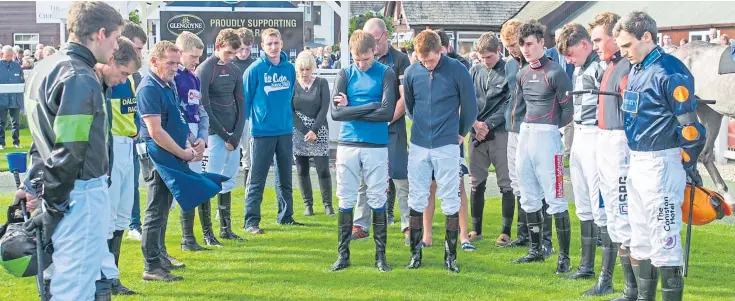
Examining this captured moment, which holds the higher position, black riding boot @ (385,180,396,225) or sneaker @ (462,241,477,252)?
black riding boot @ (385,180,396,225)

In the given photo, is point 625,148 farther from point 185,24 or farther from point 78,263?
point 185,24

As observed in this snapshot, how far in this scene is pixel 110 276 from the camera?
17.8 ft

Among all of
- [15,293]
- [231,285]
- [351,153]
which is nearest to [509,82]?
[351,153]

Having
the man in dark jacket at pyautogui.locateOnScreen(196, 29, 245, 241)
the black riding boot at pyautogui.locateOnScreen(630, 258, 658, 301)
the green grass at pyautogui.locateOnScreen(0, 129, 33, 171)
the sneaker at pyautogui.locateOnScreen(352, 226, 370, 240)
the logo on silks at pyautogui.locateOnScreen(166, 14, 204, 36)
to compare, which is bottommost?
the sneaker at pyautogui.locateOnScreen(352, 226, 370, 240)

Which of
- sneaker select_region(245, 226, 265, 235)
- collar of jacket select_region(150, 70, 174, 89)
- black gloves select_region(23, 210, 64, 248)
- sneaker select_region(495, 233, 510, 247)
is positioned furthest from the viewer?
sneaker select_region(245, 226, 265, 235)

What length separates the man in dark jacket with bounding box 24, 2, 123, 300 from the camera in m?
4.18

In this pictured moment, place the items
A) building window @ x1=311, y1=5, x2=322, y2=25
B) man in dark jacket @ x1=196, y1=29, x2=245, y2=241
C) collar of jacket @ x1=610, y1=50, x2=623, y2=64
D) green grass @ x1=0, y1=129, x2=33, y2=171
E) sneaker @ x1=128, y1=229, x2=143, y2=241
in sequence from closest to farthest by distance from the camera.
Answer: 1. collar of jacket @ x1=610, y1=50, x2=623, y2=64
2. man in dark jacket @ x1=196, y1=29, x2=245, y2=241
3. sneaker @ x1=128, y1=229, x2=143, y2=241
4. green grass @ x1=0, y1=129, x2=33, y2=171
5. building window @ x1=311, y1=5, x2=322, y2=25

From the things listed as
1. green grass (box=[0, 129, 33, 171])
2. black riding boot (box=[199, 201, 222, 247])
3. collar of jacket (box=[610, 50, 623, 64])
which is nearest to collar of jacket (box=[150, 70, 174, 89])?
black riding boot (box=[199, 201, 222, 247])

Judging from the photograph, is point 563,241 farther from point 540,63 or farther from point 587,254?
point 540,63

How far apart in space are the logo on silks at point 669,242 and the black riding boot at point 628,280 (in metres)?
0.74

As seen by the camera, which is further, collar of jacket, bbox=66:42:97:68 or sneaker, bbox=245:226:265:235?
sneaker, bbox=245:226:265:235

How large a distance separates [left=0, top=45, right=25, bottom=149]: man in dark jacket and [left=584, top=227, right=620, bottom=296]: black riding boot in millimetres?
13784

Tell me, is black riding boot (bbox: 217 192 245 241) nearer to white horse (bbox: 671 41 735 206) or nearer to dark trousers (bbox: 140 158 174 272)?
dark trousers (bbox: 140 158 174 272)

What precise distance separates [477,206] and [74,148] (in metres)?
4.96
